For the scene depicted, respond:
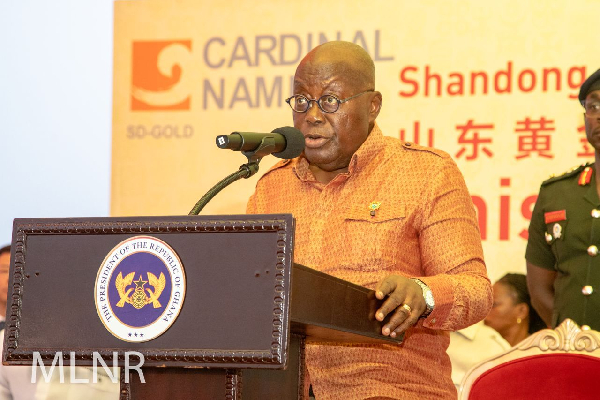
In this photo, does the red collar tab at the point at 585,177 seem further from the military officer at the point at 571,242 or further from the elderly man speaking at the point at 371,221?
the elderly man speaking at the point at 371,221

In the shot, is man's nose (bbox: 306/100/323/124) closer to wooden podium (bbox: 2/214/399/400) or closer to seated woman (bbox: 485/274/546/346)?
wooden podium (bbox: 2/214/399/400)

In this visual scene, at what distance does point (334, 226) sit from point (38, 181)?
95.3 inches

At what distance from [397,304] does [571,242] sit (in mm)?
2286

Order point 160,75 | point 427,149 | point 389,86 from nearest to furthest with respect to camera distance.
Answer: point 427,149 < point 389,86 < point 160,75

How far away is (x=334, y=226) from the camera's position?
8.94ft

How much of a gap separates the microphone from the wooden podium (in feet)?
1.09

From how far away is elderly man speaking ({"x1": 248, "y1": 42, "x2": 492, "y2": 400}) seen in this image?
2.54 metres

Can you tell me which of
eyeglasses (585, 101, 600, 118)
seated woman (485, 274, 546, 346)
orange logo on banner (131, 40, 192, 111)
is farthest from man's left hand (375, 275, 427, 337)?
orange logo on banner (131, 40, 192, 111)

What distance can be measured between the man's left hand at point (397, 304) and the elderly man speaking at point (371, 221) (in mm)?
215

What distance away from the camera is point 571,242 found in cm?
414

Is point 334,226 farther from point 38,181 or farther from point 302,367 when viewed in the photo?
point 38,181

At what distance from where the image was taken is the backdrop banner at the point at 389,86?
462 cm

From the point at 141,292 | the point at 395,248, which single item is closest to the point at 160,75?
the point at 395,248

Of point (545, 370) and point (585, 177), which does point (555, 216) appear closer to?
point (585, 177)
